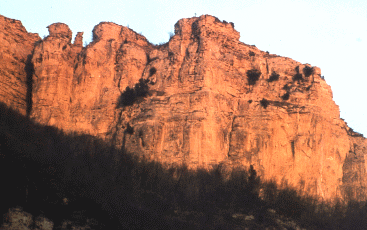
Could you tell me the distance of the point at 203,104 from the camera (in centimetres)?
3756

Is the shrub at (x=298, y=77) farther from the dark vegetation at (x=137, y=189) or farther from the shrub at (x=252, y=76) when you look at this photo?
→ the dark vegetation at (x=137, y=189)

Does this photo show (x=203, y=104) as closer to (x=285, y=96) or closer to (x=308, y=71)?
(x=285, y=96)

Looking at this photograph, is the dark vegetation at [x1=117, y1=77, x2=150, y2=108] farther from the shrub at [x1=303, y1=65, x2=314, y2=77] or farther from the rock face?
the shrub at [x1=303, y1=65, x2=314, y2=77]

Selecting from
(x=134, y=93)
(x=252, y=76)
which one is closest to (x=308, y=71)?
(x=252, y=76)

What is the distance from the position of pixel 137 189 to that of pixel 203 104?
6240mm

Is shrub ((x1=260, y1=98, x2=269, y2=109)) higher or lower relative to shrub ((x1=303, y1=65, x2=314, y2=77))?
lower

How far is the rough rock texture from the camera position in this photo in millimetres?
39906

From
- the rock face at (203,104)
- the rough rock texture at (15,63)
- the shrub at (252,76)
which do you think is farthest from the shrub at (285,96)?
the rough rock texture at (15,63)

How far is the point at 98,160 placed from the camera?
3806cm

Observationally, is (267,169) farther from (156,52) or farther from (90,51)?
(90,51)

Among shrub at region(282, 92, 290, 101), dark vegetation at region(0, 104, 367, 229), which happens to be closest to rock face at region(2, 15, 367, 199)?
shrub at region(282, 92, 290, 101)

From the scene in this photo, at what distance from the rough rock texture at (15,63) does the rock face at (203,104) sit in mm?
976

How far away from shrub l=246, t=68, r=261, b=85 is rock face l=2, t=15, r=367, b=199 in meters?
0.07

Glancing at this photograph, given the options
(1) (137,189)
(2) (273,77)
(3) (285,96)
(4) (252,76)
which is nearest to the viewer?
(1) (137,189)
